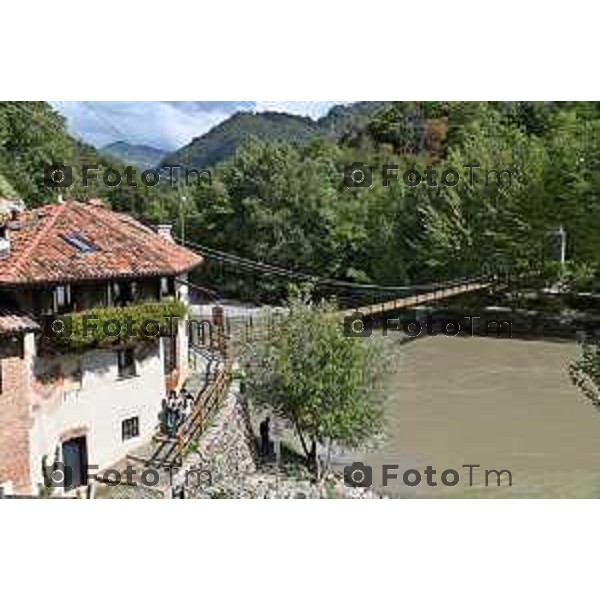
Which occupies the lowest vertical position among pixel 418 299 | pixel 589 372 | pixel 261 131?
pixel 589 372

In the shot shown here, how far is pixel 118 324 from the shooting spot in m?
5.39

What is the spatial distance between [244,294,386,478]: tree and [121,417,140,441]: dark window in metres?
0.60

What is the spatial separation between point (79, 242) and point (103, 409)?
83 centimetres

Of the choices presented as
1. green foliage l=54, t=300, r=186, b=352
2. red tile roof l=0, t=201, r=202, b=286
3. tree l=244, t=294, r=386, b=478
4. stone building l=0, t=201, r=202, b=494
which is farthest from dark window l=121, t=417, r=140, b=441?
red tile roof l=0, t=201, r=202, b=286

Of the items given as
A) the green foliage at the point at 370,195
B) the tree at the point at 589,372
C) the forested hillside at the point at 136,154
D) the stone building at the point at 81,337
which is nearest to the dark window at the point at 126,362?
the stone building at the point at 81,337

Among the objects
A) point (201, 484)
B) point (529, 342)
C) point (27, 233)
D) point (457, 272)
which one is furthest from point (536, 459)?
point (27, 233)

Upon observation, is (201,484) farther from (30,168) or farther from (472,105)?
(472,105)

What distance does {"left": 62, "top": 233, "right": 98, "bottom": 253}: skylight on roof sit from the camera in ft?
17.5

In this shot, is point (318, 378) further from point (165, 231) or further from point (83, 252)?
point (83, 252)

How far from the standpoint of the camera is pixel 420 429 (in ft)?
19.1

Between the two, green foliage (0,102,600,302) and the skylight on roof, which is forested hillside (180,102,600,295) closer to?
green foliage (0,102,600,302)

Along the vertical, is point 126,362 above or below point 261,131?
below

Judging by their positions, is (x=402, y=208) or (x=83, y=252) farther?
(x=402, y=208)

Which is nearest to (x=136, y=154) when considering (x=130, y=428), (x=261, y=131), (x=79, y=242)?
(x=79, y=242)
